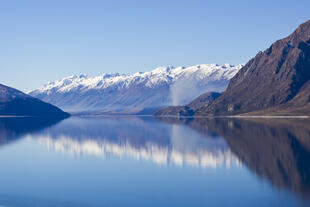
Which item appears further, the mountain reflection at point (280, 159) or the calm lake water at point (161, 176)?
the mountain reflection at point (280, 159)

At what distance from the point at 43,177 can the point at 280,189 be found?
33973mm

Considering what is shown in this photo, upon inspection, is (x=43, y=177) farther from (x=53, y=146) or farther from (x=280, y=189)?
(x=53, y=146)

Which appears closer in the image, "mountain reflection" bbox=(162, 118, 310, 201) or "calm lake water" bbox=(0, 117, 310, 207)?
"calm lake water" bbox=(0, 117, 310, 207)

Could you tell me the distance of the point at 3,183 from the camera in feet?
198

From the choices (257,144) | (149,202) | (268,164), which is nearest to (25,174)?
(149,202)

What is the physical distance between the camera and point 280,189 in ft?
172

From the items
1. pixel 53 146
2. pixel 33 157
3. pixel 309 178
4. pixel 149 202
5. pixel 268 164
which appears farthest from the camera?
pixel 53 146

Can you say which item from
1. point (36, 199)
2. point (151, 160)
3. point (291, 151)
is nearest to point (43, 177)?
point (36, 199)

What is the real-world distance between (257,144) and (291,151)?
15.9m

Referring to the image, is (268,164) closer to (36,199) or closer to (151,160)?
(151,160)

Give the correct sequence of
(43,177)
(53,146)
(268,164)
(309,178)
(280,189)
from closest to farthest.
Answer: (280,189), (309,178), (43,177), (268,164), (53,146)

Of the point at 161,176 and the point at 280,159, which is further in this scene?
the point at 280,159

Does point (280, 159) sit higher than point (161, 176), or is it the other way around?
point (280, 159)

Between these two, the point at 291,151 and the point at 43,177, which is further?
the point at 291,151
